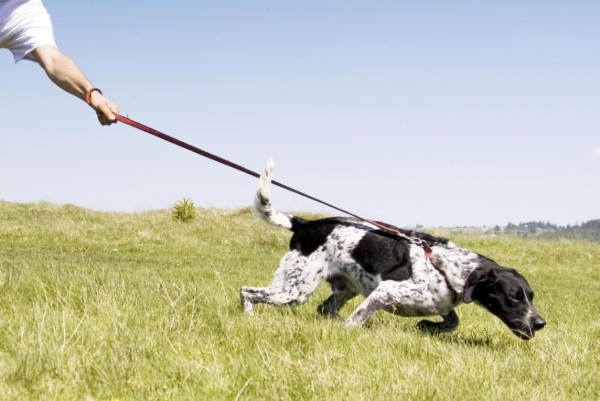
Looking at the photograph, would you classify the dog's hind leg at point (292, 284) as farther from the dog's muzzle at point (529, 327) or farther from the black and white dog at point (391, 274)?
the dog's muzzle at point (529, 327)

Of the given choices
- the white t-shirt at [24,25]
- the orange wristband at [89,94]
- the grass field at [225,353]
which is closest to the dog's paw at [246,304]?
the grass field at [225,353]

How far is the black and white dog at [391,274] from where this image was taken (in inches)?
247

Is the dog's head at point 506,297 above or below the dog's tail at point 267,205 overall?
below

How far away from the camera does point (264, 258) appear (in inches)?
708

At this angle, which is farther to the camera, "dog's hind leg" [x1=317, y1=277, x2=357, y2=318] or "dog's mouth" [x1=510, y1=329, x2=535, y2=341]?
"dog's hind leg" [x1=317, y1=277, x2=357, y2=318]

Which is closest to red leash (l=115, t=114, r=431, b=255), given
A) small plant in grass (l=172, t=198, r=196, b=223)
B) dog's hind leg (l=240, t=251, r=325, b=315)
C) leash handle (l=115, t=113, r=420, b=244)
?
leash handle (l=115, t=113, r=420, b=244)

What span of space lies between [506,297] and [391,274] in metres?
1.01

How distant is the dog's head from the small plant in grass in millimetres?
17859

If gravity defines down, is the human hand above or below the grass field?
above

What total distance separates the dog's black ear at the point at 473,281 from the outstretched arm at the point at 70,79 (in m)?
3.39

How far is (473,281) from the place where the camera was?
249 inches

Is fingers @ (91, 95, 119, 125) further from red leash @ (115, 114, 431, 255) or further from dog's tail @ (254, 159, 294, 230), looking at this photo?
dog's tail @ (254, 159, 294, 230)

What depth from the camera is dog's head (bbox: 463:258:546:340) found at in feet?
20.2

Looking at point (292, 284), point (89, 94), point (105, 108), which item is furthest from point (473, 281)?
point (89, 94)
